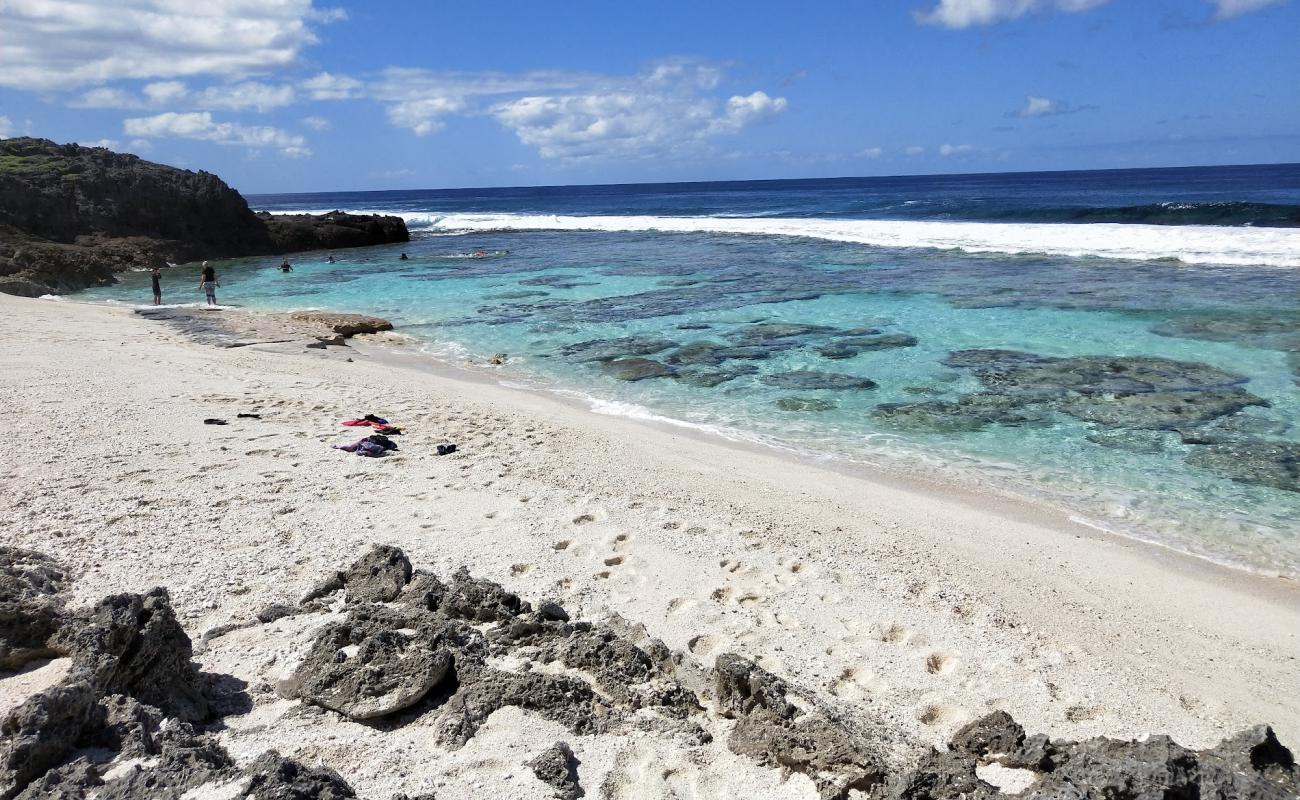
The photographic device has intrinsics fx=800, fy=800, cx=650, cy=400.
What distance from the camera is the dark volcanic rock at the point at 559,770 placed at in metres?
3.13

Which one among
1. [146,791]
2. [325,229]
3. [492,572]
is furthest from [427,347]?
[325,229]

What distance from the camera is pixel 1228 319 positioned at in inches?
591

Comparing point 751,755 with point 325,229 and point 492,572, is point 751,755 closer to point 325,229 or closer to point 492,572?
point 492,572

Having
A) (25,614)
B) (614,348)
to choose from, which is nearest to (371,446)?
(25,614)

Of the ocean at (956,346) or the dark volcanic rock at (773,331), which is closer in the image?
the ocean at (956,346)

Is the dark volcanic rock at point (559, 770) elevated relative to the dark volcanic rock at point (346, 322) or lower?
lower

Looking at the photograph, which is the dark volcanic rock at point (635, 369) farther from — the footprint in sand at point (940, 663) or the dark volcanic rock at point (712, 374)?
the footprint in sand at point (940, 663)

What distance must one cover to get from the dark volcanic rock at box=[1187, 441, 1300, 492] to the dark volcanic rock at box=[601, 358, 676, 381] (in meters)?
6.94

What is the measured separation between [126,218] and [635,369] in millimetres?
33665

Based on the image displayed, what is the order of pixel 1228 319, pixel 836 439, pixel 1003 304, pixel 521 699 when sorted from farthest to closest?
pixel 1003 304 → pixel 1228 319 → pixel 836 439 → pixel 521 699

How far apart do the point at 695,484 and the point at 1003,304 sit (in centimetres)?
1314

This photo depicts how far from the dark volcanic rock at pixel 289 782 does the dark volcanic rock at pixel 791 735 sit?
63.7 inches

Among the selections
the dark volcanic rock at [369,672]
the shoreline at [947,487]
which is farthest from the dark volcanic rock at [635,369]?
the dark volcanic rock at [369,672]

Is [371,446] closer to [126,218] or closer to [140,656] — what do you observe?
[140,656]
